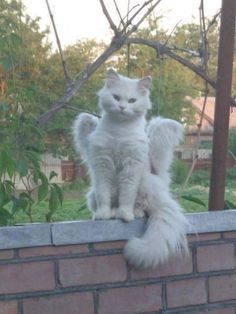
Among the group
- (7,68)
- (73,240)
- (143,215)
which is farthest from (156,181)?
(7,68)

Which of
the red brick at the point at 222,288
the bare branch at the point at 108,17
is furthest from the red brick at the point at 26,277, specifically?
the bare branch at the point at 108,17

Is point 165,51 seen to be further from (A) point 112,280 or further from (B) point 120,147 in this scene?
(A) point 112,280

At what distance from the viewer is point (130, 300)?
213 centimetres

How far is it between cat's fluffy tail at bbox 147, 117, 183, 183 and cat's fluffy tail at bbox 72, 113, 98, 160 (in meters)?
0.25

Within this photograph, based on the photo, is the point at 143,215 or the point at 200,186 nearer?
the point at 143,215

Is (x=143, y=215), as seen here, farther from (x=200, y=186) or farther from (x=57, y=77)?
(x=57, y=77)

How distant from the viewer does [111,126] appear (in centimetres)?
224

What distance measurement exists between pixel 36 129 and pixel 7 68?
309mm

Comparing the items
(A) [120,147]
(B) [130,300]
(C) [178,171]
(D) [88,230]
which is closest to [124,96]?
(A) [120,147]

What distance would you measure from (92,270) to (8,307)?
334 millimetres

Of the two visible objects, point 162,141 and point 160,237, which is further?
point 162,141

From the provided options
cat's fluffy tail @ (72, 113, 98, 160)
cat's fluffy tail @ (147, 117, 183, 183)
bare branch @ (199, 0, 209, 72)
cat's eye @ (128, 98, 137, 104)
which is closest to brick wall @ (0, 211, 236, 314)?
cat's fluffy tail @ (147, 117, 183, 183)

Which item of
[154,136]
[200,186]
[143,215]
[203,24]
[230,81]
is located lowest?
[200,186]

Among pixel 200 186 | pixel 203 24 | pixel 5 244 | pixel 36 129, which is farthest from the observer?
pixel 200 186
